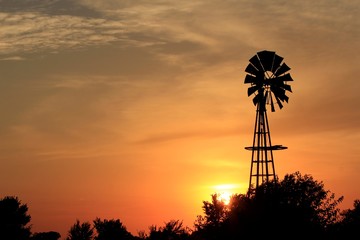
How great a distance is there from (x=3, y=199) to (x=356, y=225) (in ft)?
184

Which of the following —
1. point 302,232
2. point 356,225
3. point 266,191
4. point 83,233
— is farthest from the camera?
point 83,233

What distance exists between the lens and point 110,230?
104 m

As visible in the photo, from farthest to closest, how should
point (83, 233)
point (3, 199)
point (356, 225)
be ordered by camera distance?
point (3, 199)
point (83, 233)
point (356, 225)

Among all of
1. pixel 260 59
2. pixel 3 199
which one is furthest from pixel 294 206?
pixel 3 199

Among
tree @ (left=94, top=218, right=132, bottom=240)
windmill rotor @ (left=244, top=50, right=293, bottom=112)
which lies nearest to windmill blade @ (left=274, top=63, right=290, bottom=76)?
windmill rotor @ (left=244, top=50, right=293, bottom=112)

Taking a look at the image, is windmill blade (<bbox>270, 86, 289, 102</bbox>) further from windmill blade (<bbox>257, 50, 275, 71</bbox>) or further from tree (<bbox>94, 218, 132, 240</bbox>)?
tree (<bbox>94, 218, 132, 240</bbox>)

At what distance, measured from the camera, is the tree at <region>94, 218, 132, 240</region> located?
10238 cm

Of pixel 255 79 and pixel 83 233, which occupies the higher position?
pixel 255 79

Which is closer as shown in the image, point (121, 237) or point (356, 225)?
point (356, 225)

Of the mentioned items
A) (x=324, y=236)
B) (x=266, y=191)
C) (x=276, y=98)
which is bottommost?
(x=324, y=236)

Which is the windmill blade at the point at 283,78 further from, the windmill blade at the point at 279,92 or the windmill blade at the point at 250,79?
the windmill blade at the point at 250,79

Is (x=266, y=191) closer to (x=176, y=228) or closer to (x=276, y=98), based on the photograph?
(x=276, y=98)

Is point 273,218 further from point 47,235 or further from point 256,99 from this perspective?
point 47,235

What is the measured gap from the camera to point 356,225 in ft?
272
